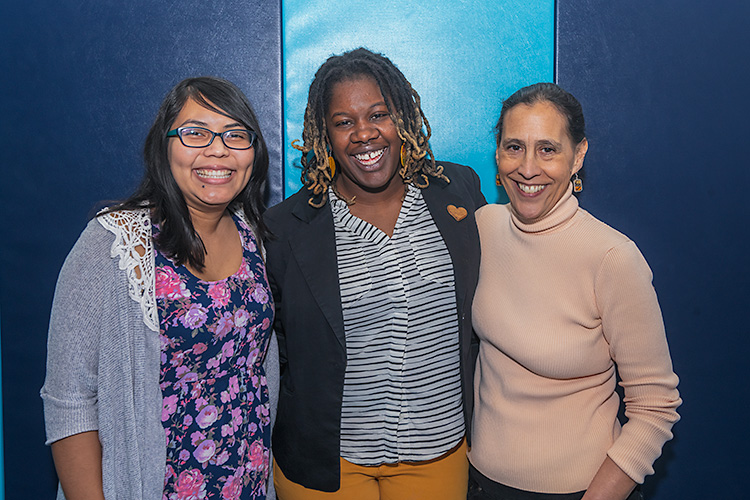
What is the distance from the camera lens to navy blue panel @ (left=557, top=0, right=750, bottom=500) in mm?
2248

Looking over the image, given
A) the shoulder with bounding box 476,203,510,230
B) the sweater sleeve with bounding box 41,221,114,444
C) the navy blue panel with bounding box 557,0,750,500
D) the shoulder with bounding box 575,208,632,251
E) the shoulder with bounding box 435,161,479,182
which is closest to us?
the sweater sleeve with bounding box 41,221,114,444

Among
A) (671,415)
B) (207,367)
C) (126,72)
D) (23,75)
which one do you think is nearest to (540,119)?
(671,415)

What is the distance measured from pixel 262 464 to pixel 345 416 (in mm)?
298

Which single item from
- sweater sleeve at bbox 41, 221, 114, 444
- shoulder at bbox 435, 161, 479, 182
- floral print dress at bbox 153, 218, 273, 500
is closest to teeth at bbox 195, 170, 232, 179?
floral print dress at bbox 153, 218, 273, 500

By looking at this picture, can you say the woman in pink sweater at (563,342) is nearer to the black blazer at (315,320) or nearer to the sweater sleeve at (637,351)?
the sweater sleeve at (637,351)

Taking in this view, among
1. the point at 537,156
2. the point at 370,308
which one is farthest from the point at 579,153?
the point at 370,308

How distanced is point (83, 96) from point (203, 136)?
38.6 inches

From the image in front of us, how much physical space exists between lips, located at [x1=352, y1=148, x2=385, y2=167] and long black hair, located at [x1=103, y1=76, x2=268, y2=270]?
347mm

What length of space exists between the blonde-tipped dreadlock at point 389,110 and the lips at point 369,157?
106mm

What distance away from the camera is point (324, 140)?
6.06ft

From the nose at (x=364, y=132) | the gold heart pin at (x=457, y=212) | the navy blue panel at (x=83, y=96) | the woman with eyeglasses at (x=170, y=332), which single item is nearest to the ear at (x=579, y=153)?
the gold heart pin at (x=457, y=212)

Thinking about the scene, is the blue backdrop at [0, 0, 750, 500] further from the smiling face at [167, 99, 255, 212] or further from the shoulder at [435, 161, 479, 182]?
the smiling face at [167, 99, 255, 212]

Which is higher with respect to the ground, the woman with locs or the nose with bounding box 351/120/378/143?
the nose with bounding box 351/120/378/143

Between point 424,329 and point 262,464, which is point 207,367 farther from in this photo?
point 424,329
